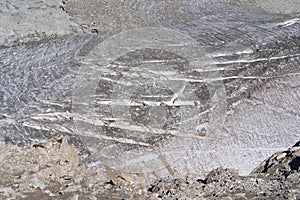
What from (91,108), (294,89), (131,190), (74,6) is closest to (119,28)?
(74,6)

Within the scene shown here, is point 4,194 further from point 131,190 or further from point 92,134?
point 92,134

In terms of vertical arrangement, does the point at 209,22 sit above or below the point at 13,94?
above

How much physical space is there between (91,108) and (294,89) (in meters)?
2.43

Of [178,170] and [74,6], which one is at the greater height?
[74,6]

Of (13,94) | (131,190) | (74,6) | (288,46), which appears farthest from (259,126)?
(74,6)

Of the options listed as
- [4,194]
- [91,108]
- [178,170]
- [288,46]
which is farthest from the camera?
[288,46]

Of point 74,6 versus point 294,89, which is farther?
point 74,6

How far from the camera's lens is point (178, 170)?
5266 mm

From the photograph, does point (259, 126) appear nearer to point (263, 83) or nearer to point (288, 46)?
point (263, 83)

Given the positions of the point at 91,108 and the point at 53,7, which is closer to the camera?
the point at 91,108

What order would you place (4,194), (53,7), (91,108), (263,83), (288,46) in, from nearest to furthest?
(4,194) → (91,108) → (263,83) → (288,46) → (53,7)

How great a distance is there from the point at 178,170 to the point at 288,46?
2805mm

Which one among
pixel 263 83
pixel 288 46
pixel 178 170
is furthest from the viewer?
pixel 288 46

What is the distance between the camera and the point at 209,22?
7773 millimetres
